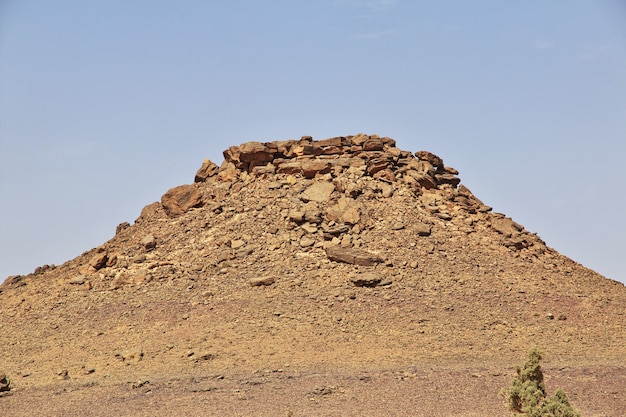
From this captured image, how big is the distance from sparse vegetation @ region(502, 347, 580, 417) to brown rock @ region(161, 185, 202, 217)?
18762mm

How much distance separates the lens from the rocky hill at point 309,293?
106ft

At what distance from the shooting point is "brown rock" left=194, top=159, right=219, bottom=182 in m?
42.8

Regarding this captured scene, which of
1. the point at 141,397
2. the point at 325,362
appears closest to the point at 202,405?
the point at 141,397

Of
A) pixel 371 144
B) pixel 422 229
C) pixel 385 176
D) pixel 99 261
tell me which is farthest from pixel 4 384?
pixel 371 144

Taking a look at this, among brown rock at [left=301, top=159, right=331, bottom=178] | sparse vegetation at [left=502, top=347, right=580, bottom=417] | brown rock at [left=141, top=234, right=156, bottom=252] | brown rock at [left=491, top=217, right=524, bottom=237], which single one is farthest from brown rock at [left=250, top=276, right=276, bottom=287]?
sparse vegetation at [left=502, top=347, right=580, bottom=417]

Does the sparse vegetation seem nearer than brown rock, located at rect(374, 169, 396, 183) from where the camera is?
Yes

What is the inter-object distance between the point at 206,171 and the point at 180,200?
2.05 m

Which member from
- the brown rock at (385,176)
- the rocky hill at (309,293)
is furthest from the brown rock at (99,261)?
the brown rock at (385,176)

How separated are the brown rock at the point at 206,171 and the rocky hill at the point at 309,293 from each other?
10 centimetres

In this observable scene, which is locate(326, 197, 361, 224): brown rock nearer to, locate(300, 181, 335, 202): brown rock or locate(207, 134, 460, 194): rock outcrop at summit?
locate(300, 181, 335, 202): brown rock

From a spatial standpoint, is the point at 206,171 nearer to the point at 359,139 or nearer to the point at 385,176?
the point at 359,139

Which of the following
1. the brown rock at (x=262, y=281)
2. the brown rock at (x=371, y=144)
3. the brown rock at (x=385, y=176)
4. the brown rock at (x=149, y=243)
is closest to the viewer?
the brown rock at (x=262, y=281)

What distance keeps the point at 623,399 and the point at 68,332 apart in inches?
700

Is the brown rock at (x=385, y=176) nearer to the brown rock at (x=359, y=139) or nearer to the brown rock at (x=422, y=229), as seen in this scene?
the brown rock at (x=359, y=139)
